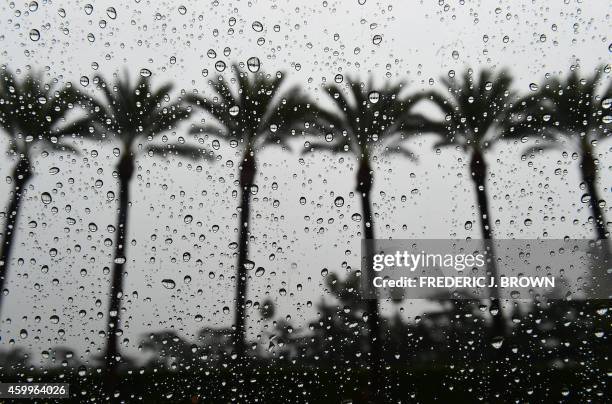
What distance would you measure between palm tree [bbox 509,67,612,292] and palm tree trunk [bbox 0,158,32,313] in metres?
2.90

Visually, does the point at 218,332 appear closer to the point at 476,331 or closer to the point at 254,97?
the point at 476,331

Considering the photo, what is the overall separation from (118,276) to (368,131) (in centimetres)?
191

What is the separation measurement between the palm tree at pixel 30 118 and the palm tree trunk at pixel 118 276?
1.09 ft

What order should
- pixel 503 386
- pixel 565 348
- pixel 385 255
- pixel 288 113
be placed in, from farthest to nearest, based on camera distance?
pixel 288 113 < pixel 385 255 < pixel 565 348 < pixel 503 386

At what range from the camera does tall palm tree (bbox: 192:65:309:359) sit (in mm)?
2471

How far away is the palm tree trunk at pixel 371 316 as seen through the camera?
6.98 feet

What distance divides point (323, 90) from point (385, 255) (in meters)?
1.12

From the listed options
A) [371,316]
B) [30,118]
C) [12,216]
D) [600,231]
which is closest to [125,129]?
[30,118]

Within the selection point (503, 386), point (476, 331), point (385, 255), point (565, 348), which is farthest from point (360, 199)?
point (565, 348)

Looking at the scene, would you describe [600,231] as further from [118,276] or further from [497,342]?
[118,276]

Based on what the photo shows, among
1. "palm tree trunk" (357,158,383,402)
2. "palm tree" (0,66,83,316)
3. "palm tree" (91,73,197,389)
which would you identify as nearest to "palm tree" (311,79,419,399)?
"palm tree trunk" (357,158,383,402)

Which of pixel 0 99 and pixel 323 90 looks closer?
pixel 0 99

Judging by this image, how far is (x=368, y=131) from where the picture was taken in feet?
9.71

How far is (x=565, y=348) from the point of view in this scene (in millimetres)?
2189
